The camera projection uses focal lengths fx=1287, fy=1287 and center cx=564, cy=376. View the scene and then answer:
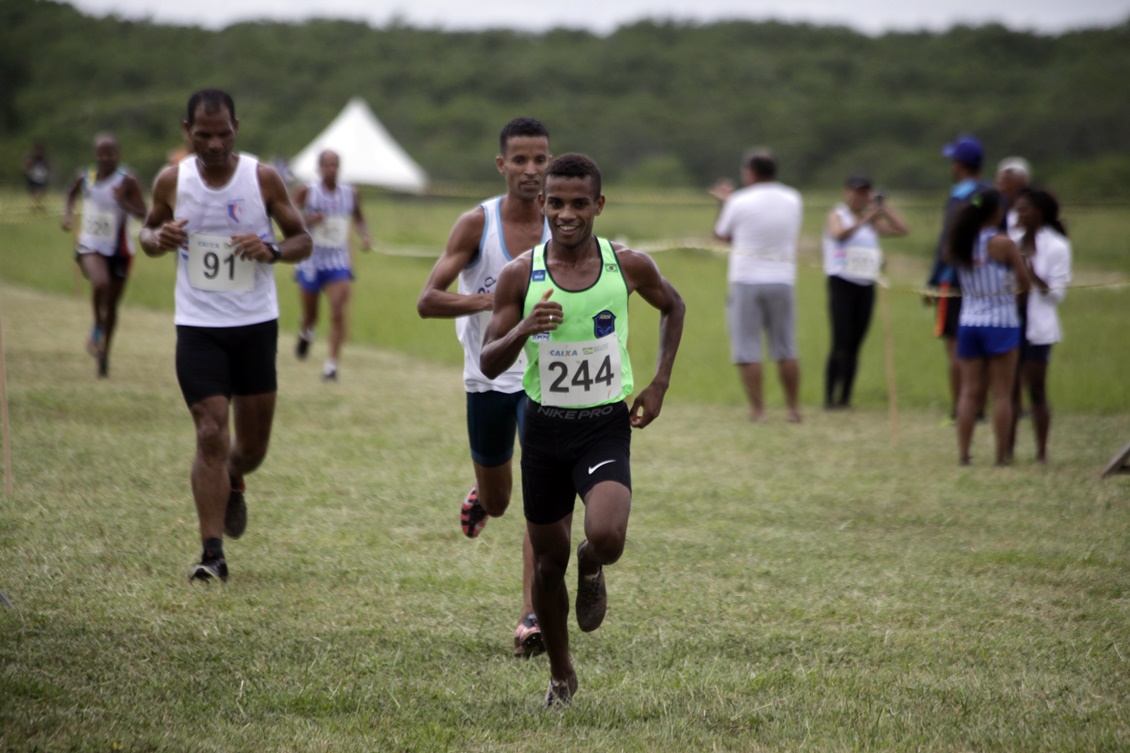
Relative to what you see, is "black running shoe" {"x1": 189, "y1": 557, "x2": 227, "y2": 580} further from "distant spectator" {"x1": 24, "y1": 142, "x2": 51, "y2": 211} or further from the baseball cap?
"distant spectator" {"x1": 24, "y1": 142, "x2": 51, "y2": 211}

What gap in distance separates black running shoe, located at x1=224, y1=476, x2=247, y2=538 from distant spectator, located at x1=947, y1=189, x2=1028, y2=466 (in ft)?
18.8

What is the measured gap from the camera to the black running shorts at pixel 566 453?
4.76 metres

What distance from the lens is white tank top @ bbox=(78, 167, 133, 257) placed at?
514 inches

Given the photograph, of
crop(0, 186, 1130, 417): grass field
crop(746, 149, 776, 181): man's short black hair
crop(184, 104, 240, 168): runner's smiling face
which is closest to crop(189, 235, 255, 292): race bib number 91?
crop(184, 104, 240, 168): runner's smiling face

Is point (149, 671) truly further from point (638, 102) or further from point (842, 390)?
point (638, 102)

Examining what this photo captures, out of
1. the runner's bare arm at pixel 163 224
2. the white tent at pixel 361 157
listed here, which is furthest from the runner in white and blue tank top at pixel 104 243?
the white tent at pixel 361 157

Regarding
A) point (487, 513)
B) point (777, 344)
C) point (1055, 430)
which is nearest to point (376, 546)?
point (487, 513)

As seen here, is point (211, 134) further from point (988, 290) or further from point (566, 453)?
point (988, 290)

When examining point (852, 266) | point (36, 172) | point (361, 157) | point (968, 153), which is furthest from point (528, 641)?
point (36, 172)

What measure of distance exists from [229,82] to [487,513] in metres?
99.4

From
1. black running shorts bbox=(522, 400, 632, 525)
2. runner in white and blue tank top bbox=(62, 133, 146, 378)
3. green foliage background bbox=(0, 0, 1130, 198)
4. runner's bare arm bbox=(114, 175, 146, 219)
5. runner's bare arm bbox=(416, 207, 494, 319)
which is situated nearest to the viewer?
black running shorts bbox=(522, 400, 632, 525)

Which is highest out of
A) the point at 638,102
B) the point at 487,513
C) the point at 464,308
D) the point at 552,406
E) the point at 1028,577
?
the point at 638,102

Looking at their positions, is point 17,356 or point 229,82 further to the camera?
point 229,82

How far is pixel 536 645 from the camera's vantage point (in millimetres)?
5566
